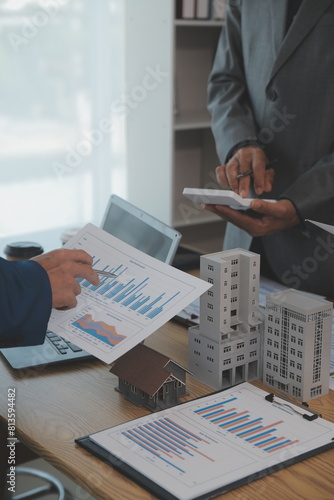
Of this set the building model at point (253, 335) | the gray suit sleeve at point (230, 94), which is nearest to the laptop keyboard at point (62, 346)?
the building model at point (253, 335)

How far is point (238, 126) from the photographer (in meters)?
2.03

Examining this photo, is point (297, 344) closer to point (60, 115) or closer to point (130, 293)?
point (130, 293)

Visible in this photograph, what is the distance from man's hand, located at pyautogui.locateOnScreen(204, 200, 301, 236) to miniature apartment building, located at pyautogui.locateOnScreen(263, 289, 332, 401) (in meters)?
0.49

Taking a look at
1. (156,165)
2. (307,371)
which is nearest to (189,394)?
(307,371)

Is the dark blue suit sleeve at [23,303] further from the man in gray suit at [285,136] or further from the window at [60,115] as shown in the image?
the window at [60,115]

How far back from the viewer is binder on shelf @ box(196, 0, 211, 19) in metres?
3.30

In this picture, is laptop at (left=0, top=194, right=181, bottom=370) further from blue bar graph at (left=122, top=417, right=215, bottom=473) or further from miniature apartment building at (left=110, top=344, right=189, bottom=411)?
blue bar graph at (left=122, top=417, right=215, bottom=473)

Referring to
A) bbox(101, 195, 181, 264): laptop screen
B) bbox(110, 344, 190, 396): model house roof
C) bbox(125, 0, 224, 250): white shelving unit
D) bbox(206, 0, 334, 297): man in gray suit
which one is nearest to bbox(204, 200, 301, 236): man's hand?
bbox(206, 0, 334, 297): man in gray suit

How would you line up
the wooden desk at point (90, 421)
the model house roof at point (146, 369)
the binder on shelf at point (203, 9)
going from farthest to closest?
the binder on shelf at point (203, 9) → the model house roof at point (146, 369) → the wooden desk at point (90, 421)

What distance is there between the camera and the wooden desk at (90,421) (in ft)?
3.38

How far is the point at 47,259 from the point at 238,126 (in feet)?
3.08

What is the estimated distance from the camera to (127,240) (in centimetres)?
173

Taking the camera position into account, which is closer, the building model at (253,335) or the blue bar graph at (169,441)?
the blue bar graph at (169,441)

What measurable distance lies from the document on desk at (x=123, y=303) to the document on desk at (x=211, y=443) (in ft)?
0.49
